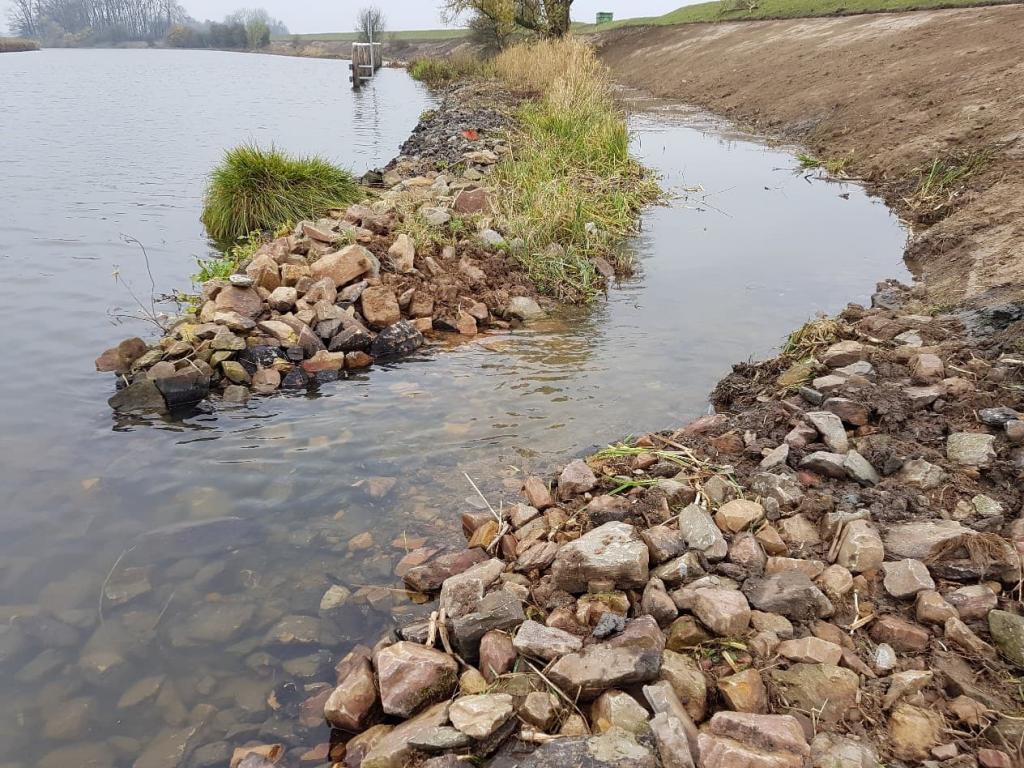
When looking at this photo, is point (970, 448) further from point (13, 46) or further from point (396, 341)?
point (13, 46)

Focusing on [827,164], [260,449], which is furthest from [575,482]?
[827,164]

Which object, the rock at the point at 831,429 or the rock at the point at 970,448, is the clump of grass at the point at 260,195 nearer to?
the rock at the point at 831,429

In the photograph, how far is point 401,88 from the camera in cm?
3606

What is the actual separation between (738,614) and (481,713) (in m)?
1.03

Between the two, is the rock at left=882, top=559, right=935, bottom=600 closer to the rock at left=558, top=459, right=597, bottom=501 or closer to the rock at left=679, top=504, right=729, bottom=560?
the rock at left=679, top=504, right=729, bottom=560

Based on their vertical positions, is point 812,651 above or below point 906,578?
below

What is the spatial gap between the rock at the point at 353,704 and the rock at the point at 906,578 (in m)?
2.10

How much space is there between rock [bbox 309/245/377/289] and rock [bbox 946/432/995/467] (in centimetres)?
502

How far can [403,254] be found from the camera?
7023 millimetres

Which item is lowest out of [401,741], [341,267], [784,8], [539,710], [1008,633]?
[401,741]

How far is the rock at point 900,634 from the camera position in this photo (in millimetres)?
2484

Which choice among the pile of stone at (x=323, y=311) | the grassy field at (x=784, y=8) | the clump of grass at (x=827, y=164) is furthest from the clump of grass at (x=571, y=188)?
the grassy field at (x=784, y=8)

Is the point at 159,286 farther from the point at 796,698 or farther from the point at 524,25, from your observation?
the point at 524,25

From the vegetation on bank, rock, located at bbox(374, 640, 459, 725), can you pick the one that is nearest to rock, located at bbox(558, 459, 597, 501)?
rock, located at bbox(374, 640, 459, 725)
